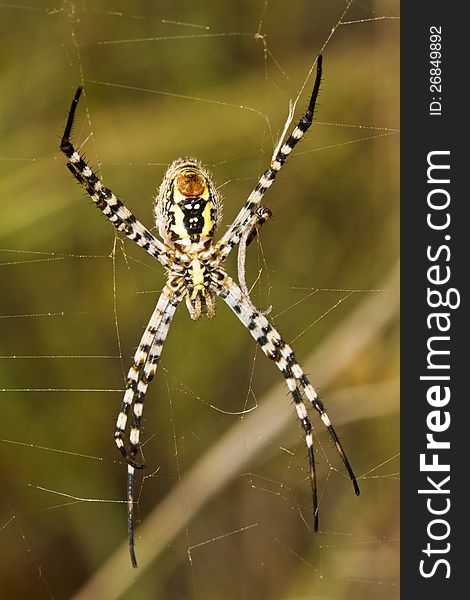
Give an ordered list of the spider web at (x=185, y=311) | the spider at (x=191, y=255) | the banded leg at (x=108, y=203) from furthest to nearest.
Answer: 1. the spider web at (x=185, y=311)
2. the spider at (x=191, y=255)
3. the banded leg at (x=108, y=203)

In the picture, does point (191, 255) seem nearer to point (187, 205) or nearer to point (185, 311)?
point (187, 205)

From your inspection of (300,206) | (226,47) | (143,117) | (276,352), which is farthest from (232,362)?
(226,47)

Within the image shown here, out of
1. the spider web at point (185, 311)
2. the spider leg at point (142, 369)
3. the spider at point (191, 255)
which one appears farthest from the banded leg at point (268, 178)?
the spider web at point (185, 311)

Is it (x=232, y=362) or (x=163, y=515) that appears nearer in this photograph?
(x=163, y=515)

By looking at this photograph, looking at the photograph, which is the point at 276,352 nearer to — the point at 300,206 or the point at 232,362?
the point at 232,362

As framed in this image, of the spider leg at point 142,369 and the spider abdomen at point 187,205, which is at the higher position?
the spider abdomen at point 187,205

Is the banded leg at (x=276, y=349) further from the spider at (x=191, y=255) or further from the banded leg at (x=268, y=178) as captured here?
the banded leg at (x=268, y=178)

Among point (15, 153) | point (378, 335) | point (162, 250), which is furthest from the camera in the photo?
point (378, 335)
